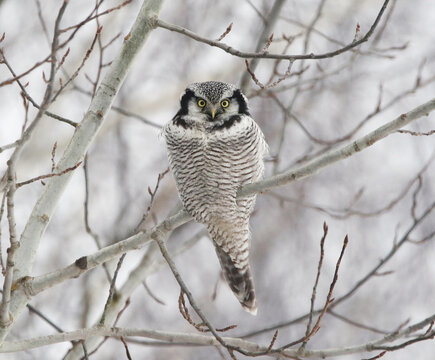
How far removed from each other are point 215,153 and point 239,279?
3.70 feet

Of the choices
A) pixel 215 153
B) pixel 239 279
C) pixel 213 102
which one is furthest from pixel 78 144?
pixel 239 279

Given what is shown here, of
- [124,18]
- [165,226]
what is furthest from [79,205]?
[165,226]

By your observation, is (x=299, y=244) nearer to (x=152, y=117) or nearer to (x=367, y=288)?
(x=367, y=288)

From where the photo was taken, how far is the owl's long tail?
15.5 ft

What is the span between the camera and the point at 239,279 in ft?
15.9

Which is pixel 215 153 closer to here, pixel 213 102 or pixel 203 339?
pixel 213 102

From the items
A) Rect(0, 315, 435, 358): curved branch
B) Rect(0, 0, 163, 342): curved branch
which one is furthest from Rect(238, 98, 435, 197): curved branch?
Rect(0, 0, 163, 342): curved branch

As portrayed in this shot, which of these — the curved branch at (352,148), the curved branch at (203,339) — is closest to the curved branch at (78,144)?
the curved branch at (203,339)

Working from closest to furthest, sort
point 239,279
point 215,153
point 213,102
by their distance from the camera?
point 215,153
point 213,102
point 239,279

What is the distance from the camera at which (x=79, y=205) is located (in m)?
10.0

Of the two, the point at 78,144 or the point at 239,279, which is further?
the point at 239,279

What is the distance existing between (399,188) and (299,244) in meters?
2.16

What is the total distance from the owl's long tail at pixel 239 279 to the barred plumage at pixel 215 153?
5 cm

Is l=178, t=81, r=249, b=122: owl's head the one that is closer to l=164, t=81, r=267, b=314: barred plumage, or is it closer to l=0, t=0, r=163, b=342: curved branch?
l=164, t=81, r=267, b=314: barred plumage
